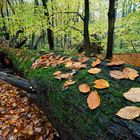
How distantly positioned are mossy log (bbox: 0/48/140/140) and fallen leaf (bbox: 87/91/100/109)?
1.6 inches

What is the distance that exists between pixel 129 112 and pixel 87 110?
448 millimetres

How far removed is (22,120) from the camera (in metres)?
3.74

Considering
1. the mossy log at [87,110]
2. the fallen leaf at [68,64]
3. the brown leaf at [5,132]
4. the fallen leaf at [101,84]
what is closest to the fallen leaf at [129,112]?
the mossy log at [87,110]

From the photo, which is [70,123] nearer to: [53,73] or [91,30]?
[53,73]

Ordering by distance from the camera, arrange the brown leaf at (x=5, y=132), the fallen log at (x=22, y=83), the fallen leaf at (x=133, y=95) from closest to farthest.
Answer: the fallen leaf at (x=133, y=95) → the brown leaf at (x=5, y=132) → the fallen log at (x=22, y=83)

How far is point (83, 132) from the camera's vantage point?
200 cm

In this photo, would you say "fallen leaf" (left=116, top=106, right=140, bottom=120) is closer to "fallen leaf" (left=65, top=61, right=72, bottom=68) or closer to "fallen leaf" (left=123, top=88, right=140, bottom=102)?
"fallen leaf" (left=123, top=88, right=140, bottom=102)

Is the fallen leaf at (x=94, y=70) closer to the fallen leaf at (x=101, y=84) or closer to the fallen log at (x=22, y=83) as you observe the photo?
the fallen leaf at (x=101, y=84)

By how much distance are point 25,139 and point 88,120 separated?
5.24ft

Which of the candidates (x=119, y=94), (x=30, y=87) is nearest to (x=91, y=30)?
(x=30, y=87)

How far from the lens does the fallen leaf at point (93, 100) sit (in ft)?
6.56

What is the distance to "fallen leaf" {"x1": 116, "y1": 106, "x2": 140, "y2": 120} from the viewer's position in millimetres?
1669

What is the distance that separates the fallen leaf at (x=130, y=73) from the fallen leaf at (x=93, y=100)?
0.43 meters

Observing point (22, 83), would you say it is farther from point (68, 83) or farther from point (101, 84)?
point (101, 84)
